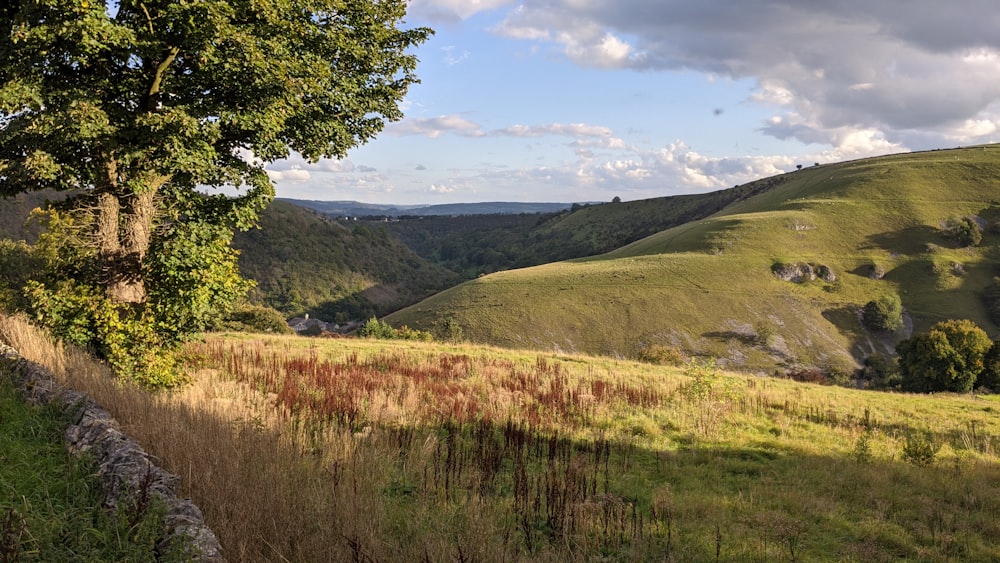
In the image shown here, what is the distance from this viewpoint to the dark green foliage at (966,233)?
10244cm

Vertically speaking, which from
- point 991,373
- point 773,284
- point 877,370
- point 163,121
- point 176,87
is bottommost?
point 877,370

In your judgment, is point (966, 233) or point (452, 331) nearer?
point (452, 331)

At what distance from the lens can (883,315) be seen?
85.7 metres

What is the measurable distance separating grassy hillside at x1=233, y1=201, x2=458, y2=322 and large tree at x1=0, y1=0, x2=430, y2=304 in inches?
4203

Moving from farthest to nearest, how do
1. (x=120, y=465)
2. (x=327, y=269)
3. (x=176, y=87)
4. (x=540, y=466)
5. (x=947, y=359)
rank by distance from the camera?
(x=327, y=269)
(x=947, y=359)
(x=176, y=87)
(x=540, y=466)
(x=120, y=465)

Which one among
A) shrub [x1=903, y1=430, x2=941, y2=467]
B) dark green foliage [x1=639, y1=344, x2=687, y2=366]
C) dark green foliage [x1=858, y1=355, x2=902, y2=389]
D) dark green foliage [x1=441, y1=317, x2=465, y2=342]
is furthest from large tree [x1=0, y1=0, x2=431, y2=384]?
dark green foliage [x1=858, y1=355, x2=902, y2=389]

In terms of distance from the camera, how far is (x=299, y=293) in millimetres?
121875

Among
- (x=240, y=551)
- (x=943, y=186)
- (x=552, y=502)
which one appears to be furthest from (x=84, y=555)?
(x=943, y=186)

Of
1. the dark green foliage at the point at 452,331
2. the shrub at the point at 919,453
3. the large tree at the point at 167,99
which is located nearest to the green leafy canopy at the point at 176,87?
the large tree at the point at 167,99

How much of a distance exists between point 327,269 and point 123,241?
13186 cm

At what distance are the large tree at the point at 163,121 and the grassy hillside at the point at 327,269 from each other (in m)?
107

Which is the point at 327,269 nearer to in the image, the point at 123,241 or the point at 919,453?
the point at 123,241

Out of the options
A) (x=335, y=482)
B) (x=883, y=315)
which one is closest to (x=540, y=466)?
(x=335, y=482)

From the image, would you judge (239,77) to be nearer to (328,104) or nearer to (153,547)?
(328,104)
